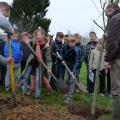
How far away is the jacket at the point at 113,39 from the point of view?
8.18 meters

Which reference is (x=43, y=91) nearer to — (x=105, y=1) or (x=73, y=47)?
(x=73, y=47)

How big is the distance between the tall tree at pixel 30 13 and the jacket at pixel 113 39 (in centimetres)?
3349

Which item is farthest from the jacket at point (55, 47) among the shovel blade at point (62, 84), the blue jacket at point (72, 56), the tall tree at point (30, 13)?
the tall tree at point (30, 13)

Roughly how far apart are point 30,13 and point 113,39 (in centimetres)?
3579

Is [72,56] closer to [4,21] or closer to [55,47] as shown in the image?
[55,47]

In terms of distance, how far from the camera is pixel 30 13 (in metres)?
43.6

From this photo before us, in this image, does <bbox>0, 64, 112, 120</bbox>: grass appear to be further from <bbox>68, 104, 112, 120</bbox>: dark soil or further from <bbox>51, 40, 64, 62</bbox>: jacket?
<bbox>51, 40, 64, 62</bbox>: jacket

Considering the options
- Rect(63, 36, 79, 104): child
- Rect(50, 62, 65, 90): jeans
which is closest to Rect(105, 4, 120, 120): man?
Rect(63, 36, 79, 104): child

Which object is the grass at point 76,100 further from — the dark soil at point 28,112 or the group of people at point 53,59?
the dark soil at point 28,112


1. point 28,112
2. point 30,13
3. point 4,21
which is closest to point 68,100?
point 28,112

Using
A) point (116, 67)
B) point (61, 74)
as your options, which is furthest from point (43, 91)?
point (116, 67)

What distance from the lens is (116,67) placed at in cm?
834

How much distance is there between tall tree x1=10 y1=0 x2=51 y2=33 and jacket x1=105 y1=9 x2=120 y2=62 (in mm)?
33488

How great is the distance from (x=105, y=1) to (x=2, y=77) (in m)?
5.86
